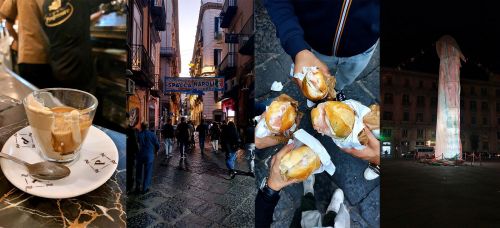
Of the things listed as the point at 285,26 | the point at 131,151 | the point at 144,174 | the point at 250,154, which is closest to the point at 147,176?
the point at 144,174

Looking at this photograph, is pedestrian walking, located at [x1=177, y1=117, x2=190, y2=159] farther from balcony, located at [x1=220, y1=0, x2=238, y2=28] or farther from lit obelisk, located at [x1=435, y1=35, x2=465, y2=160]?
lit obelisk, located at [x1=435, y1=35, x2=465, y2=160]

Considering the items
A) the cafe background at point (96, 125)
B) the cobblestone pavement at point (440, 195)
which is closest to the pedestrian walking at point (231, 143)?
the cafe background at point (96, 125)

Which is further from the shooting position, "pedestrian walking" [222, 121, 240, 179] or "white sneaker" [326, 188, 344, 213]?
"white sneaker" [326, 188, 344, 213]

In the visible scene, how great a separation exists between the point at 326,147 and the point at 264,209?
444 millimetres

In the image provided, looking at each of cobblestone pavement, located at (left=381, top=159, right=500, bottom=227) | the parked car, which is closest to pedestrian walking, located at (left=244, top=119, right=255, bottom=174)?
cobblestone pavement, located at (left=381, top=159, right=500, bottom=227)

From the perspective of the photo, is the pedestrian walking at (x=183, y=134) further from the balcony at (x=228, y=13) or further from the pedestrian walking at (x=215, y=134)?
the balcony at (x=228, y=13)

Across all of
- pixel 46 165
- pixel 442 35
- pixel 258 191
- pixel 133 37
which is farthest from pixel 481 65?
pixel 46 165

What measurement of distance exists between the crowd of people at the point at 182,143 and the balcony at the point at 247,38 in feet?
1.17

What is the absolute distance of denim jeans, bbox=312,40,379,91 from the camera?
5.08 ft

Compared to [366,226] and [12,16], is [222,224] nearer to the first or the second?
[366,226]

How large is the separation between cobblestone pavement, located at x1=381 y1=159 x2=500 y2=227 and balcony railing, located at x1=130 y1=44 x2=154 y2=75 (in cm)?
391

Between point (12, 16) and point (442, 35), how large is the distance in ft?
20.6

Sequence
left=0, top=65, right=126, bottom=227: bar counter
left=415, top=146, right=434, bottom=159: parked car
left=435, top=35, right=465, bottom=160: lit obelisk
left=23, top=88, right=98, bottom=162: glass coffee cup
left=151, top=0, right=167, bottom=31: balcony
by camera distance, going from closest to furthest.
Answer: left=23, top=88, right=98, bottom=162: glass coffee cup
left=0, top=65, right=126, bottom=227: bar counter
left=151, top=0, right=167, bottom=31: balcony
left=435, top=35, right=465, bottom=160: lit obelisk
left=415, top=146, right=434, bottom=159: parked car

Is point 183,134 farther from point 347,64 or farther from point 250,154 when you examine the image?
point 347,64
